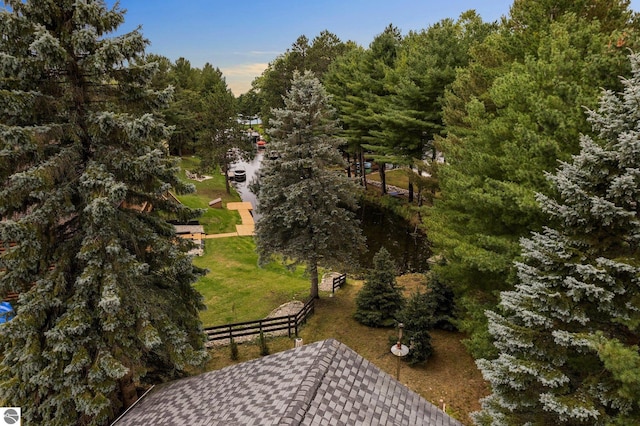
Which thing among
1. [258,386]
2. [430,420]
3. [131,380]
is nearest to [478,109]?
[430,420]

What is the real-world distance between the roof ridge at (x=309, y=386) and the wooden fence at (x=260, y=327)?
7.83m

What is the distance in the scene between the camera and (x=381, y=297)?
1570cm

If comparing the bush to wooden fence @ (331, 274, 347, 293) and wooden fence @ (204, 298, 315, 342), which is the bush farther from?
wooden fence @ (331, 274, 347, 293)

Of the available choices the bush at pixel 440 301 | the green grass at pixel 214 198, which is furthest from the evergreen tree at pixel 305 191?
the green grass at pixel 214 198

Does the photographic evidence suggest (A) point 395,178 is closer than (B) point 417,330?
No

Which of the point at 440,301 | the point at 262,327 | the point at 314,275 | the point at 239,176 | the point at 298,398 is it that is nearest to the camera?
the point at 298,398

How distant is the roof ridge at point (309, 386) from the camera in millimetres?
5660

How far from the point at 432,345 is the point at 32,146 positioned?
44.9ft

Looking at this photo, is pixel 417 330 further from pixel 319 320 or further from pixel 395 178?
pixel 395 178

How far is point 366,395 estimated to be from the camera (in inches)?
266

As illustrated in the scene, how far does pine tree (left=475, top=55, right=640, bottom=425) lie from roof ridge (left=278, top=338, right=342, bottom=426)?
3234mm

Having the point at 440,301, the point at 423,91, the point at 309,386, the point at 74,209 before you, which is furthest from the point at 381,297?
the point at 423,91

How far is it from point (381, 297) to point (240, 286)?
8.66m

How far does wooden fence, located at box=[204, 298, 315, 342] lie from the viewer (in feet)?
49.0
